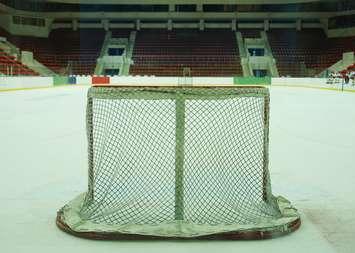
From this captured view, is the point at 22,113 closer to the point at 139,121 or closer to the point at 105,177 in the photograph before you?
the point at 139,121

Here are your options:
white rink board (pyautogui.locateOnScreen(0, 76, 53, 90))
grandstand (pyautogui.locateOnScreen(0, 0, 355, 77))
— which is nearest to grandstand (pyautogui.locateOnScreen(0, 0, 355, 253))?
white rink board (pyautogui.locateOnScreen(0, 76, 53, 90))

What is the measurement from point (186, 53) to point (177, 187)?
29671mm

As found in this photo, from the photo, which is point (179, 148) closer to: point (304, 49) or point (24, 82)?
point (24, 82)

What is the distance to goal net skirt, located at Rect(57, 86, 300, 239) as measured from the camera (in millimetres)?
2486

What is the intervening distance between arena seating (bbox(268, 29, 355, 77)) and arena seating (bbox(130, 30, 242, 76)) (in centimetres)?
269

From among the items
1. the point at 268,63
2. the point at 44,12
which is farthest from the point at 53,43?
the point at 268,63

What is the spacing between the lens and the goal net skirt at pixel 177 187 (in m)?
2.49

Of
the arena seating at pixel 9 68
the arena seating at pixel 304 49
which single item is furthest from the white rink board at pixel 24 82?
the arena seating at pixel 304 49

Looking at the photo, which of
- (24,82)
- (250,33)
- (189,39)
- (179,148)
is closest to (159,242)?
(179,148)

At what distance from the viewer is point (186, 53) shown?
31922mm

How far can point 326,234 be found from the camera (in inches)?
98.7

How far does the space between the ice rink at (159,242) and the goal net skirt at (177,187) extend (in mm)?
69

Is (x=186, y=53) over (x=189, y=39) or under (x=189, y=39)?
under

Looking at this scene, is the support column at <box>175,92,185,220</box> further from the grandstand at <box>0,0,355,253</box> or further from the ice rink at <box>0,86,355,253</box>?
the ice rink at <box>0,86,355,253</box>
